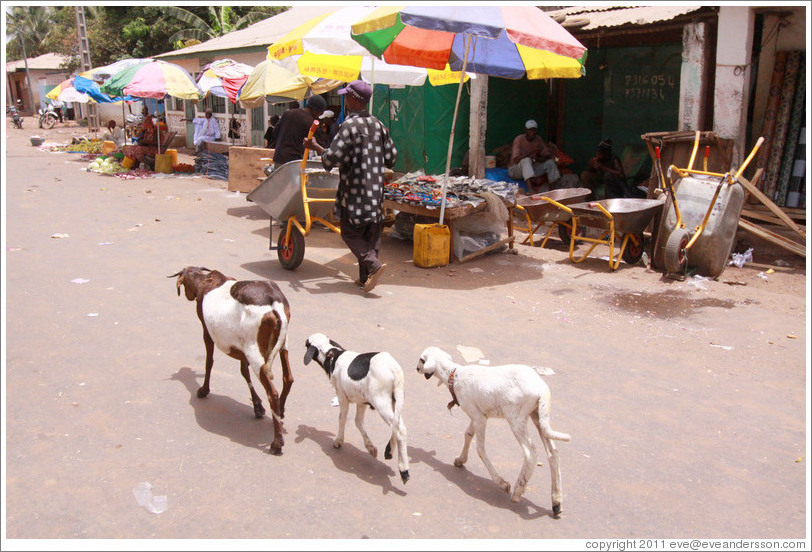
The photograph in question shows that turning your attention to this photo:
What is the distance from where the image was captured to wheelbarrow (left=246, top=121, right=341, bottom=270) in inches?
299

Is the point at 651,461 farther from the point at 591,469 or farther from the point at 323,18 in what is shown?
the point at 323,18

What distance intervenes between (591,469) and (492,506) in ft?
2.43

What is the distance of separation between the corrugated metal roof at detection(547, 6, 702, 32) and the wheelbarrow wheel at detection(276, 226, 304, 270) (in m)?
5.91

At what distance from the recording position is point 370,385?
3.56 meters

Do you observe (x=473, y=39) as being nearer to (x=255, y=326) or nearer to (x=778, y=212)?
(x=778, y=212)

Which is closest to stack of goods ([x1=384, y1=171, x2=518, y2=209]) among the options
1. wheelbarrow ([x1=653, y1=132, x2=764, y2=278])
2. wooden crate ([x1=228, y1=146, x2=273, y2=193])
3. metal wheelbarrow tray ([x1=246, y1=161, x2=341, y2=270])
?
metal wheelbarrow tray ([x1=246, y1=161, x2=341, y2=270])

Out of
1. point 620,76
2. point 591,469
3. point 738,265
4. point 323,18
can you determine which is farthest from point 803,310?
point 620,76

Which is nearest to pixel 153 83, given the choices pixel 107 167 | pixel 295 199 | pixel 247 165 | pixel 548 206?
pixel 107 167

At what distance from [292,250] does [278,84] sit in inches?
212

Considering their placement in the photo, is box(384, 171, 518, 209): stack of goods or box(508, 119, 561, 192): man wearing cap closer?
box(384, 171, 518, 209): stack of goods

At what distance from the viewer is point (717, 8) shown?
9453 millimetres

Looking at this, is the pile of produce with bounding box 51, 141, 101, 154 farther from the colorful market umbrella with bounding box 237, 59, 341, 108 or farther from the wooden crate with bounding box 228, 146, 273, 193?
the wooden crate with bounding box 228, 146, 273, 193

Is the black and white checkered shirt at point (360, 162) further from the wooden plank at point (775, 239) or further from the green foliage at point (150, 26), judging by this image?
the green foliage at point (150, 26)

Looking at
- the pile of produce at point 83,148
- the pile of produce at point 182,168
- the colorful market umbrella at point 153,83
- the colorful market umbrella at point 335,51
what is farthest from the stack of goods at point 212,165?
the pile of produce at point 83,148
